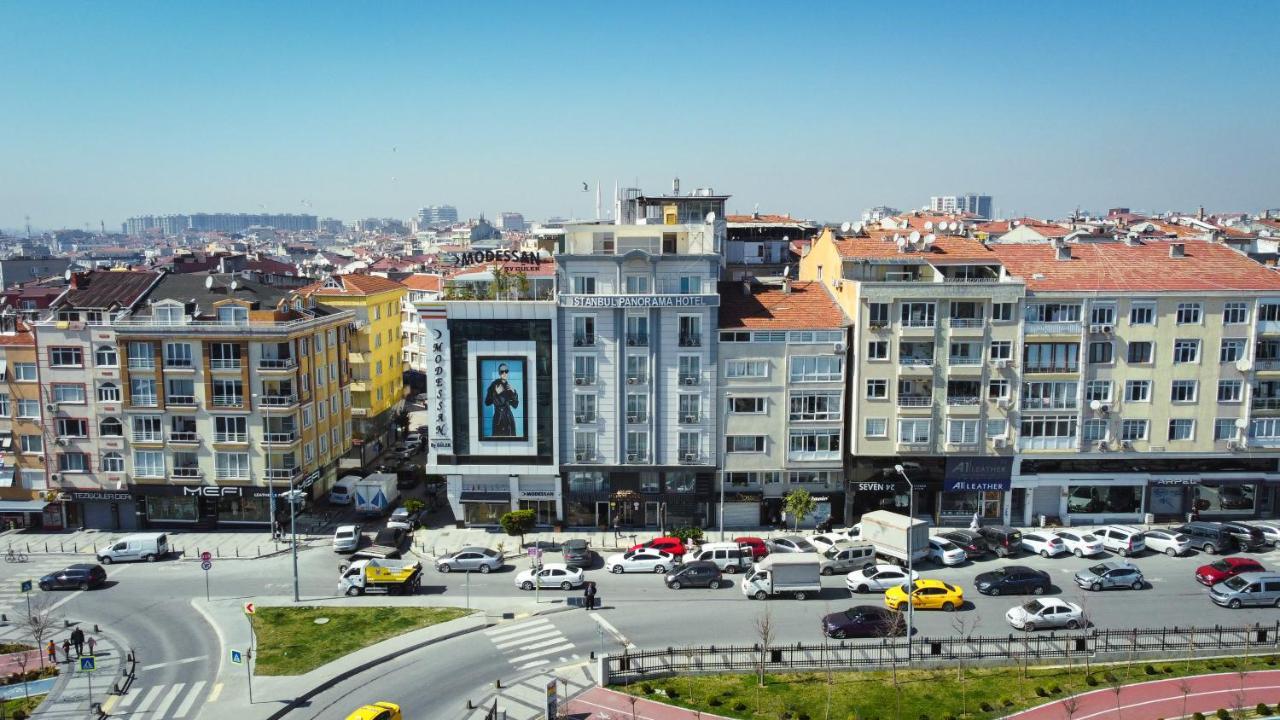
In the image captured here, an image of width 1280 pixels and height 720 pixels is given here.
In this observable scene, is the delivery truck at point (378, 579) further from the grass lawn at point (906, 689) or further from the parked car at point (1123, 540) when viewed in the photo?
the parked car at point (1123, 540)

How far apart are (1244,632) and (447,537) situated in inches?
1751

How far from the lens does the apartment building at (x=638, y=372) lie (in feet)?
195

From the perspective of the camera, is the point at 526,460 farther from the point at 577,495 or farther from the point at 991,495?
the point at 991,495

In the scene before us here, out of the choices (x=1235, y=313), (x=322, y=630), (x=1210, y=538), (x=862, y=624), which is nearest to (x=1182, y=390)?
(x=1235, y=313)

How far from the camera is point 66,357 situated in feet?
207

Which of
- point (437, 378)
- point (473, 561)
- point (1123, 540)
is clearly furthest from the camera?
point (437, 378)

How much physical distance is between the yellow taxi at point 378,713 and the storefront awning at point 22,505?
132 ft

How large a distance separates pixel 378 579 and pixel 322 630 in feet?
18.1

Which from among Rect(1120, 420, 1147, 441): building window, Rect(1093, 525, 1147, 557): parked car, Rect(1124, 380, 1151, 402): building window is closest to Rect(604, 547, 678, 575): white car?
Rect(1093, 525, 1147, 557): parked car

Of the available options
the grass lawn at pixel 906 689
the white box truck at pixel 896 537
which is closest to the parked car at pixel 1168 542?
the white box truck at pixel 896 537

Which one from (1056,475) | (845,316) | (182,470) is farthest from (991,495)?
(182,470)

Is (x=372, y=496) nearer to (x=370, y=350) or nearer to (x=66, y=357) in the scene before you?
(x=370, y=350)

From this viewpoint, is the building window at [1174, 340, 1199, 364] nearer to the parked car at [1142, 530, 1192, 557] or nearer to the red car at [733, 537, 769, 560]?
the parked car at [1142, 530, 1192, 557]

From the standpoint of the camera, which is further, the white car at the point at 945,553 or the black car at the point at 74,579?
the white car at the point at 945,553
